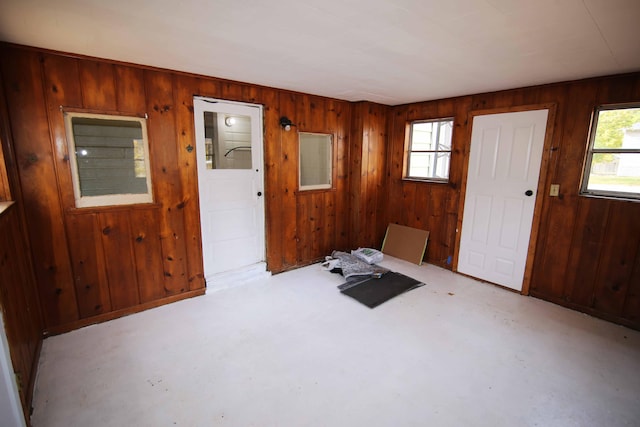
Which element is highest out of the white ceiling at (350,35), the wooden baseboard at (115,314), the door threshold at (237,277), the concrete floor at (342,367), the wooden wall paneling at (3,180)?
the white ceiling at (350,35)

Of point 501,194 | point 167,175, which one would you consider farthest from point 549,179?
point 167,175

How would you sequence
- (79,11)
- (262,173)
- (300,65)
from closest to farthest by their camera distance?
(79,11)
(300,65)
(262,173)

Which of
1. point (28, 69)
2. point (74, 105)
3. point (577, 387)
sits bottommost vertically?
point (577, 387)

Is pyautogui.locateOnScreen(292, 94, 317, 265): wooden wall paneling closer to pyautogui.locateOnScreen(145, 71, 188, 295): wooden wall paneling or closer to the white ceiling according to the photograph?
the white ceiling

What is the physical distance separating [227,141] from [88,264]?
172 centimetres

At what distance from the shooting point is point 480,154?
3.48 m

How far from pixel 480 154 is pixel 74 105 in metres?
4.07

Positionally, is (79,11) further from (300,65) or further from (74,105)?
(300,65)

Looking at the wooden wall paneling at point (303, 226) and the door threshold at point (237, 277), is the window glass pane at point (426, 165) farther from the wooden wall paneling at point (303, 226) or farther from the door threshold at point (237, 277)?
the door threshold at point (237, 277)

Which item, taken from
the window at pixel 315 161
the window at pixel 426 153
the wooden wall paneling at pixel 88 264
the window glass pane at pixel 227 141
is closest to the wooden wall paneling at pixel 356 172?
the window at pixel 315 161

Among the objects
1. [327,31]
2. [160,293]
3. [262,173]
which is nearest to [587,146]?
[327,31]

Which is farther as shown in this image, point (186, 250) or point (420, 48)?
point (186, 250)

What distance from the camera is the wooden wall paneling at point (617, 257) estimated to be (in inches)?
102

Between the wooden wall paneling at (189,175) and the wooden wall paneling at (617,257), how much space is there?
13.1ft
